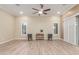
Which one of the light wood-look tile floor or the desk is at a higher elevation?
the desk

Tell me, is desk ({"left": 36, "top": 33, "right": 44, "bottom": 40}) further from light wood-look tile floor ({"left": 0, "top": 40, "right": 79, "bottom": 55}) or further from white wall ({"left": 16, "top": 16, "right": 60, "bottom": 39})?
light wood-look tile floor ({"left": 0, "top": 40, "right": 79, "bottom": 55})

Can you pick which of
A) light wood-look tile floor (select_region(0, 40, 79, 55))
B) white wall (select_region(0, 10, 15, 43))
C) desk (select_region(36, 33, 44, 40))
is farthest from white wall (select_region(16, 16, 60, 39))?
light wood-look tile floor (select_region(0, 40, 79, 55))

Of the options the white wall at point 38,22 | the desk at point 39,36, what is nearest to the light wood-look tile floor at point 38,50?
the desk at point 39,36

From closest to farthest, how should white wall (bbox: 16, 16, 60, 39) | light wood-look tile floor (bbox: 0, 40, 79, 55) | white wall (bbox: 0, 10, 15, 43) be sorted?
1. light wood-look tile floor (bbox: 0, 40, 79, 55)
2. white wall (bbox: 0, 10, 15, 43)
3. white wall (bbox: 16, 16, 60, 39)

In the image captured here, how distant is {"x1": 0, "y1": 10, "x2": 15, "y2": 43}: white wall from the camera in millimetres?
9125

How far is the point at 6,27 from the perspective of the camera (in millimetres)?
10039

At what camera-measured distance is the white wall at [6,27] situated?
9125mm

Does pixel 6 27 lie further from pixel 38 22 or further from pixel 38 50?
pixel 38 50

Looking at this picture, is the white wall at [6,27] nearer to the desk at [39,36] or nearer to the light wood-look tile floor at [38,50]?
the light wood-look tile floor at [38,50]

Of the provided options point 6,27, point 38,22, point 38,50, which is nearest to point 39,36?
point 38,22
